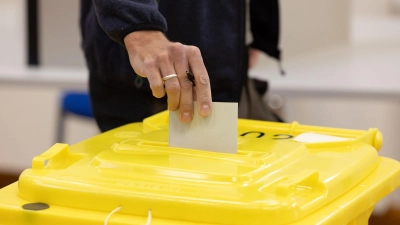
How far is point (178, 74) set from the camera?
95 centimetres

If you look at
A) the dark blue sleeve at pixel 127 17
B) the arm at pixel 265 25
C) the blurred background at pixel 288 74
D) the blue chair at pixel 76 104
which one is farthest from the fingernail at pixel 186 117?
the blue chair at pixel 76 104

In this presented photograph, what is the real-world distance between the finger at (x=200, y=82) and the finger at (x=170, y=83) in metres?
0.03

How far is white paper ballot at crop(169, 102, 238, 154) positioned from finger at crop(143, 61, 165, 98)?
39 millimetres

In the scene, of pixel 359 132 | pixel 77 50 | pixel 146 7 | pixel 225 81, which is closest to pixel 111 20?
pixel 146 7

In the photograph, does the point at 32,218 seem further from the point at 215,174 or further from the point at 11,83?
the point at 11,83

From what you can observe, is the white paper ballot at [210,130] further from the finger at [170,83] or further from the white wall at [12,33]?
the white wall at [12,33]

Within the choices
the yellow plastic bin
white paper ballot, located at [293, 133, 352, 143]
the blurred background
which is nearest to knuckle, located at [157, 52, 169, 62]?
the yellow plastic bin

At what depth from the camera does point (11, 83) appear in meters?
2.52

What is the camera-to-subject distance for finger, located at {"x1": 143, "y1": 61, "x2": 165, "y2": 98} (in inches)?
37.1

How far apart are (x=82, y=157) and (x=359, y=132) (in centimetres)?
48

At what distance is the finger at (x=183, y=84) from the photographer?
933 mm

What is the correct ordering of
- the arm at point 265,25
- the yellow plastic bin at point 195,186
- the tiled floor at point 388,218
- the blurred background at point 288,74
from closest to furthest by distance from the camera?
the yellow plastic bin at point 195,186, the arm at point 265,25, the blurred background at point 288,74, the tiled floor at point 388,218

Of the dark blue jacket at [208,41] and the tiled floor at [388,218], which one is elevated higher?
the dark blue jacket at [208,41]

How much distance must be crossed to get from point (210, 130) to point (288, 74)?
1.60 m
